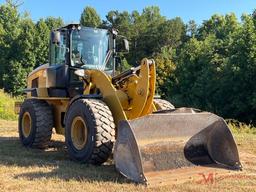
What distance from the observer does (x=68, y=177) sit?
607 cm

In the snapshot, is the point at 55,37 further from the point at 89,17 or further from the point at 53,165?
the point at 89,17

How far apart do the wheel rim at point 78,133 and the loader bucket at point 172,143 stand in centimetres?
133

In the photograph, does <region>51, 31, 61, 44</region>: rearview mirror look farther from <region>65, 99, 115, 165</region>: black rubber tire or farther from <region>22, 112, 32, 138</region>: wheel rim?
<region>22, 112, 32, 138</region>: wheel rim

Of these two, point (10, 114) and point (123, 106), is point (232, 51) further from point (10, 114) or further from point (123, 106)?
point (123, 106)

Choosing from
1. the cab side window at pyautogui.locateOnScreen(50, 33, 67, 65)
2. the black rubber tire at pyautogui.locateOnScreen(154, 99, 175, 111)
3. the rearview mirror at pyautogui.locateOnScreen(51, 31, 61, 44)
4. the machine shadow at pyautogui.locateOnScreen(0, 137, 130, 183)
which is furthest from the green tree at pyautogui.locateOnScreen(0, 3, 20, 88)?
the black rubber tire at pyautogui.locateOnScreen(154, 99, 175, 111)

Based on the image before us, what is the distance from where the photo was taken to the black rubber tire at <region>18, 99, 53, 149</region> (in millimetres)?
8680

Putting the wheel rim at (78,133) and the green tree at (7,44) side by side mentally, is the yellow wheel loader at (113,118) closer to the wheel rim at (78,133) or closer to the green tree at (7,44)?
the wheel rim at (78,133)

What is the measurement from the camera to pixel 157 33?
169 ft

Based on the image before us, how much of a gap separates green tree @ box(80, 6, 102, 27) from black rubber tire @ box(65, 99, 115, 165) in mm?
48852

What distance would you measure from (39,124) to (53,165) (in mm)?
1850

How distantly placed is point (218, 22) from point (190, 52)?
1499 centimetres

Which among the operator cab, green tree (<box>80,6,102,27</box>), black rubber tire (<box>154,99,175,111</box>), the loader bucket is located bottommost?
the loader bucket

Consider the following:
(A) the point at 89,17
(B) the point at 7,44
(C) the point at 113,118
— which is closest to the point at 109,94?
(C) the point at 113,118

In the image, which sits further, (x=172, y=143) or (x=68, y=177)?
(x=172, y=143)
